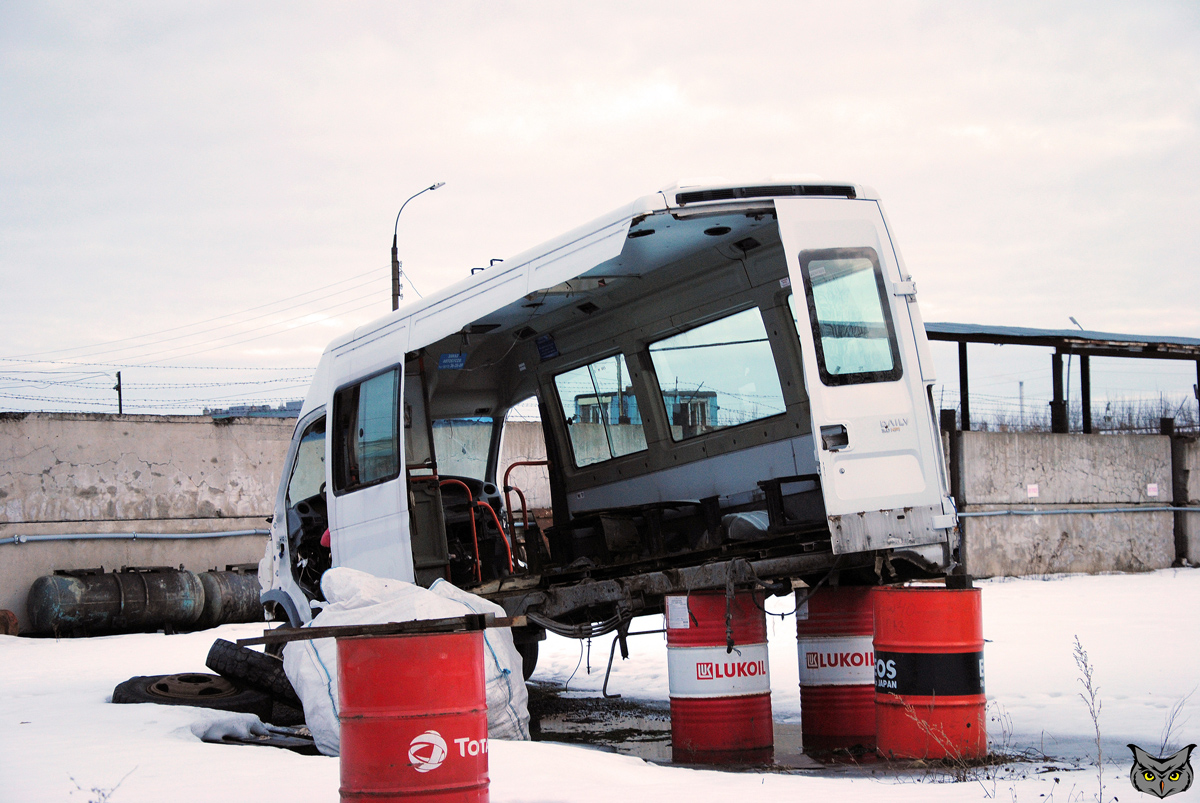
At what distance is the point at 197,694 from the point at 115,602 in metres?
6.77

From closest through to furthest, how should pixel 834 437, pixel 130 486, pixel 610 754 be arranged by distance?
pixel 834 437 → pixel 610 754 → pixel 130 486

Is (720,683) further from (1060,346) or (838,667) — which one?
(1060,346)

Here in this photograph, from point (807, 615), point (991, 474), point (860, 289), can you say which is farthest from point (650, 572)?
point (991, 474)

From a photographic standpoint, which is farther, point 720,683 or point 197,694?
point 197,694

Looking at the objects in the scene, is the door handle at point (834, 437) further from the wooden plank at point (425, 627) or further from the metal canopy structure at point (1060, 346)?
the metal canopy structure at point (1060, 346)

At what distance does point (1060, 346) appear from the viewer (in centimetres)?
2116

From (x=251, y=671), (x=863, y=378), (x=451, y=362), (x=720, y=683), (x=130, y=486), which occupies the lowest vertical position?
(x=251, y=671)

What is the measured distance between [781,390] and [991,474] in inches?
485

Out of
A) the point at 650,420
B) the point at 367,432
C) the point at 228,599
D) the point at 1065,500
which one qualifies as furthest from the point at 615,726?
the point at 1065,500

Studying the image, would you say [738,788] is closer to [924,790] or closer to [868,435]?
[924,790]

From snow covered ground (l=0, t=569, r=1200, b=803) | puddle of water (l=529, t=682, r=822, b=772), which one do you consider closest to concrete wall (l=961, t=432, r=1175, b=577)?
snow covered ground (l=0, t=569, r=1200, b=803)

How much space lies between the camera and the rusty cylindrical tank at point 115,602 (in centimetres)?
1402

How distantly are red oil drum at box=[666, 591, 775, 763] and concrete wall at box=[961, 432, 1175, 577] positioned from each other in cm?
1324

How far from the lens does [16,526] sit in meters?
14.8
